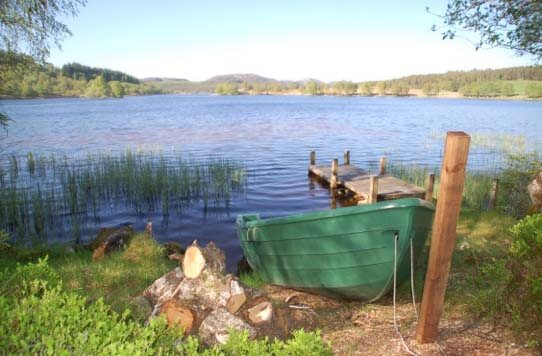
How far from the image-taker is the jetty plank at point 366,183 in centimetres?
1504

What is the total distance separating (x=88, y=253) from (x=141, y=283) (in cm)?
358

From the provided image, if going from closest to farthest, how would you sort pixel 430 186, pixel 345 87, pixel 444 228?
1. pixel 444 228
2. pixel 430 186
3. pixel 345 87

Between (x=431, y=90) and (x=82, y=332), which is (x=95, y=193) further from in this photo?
(x=431, y=90)

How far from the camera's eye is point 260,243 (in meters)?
7.23

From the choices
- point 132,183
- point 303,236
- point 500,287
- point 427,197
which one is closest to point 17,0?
point 132,183

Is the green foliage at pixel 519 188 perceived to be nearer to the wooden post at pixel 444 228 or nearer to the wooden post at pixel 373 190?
the wooden post at pixel 373 190

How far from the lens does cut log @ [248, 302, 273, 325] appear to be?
4852 mm

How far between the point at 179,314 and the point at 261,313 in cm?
109

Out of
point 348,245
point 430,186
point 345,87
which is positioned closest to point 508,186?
point 430,186

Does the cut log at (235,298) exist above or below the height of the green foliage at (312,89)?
below

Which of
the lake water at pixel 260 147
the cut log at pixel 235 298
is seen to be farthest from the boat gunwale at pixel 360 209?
the lake water at pixel 260 147

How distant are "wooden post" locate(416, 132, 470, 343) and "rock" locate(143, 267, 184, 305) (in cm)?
343

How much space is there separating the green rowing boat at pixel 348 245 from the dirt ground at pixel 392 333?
15.2 inches

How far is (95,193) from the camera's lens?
Result: 50.0ft
